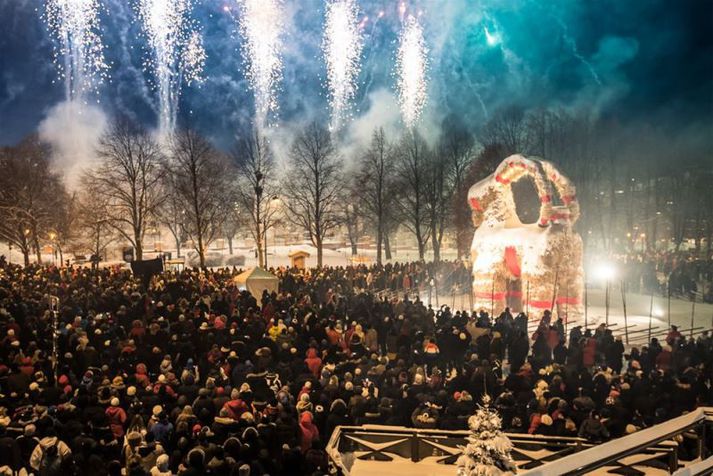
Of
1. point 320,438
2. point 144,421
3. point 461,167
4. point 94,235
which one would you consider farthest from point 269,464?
point 94,235

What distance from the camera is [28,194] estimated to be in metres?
43.1

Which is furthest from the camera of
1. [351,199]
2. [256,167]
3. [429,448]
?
[351,199]

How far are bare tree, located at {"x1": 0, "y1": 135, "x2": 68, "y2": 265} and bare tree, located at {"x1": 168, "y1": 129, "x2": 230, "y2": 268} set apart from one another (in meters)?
10.3

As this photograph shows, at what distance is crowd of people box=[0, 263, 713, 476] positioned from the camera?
23.1 feet

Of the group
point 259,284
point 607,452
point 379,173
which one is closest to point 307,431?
point 607,452

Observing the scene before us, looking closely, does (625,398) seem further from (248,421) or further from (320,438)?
(248,421)

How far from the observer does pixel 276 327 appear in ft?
46.0

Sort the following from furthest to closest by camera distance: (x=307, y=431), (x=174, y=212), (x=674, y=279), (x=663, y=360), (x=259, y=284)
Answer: (x=174, y=212)
(x=674, y=279)
(x=259, y=284)
(x=663, y=360)
(x=307, y=431)

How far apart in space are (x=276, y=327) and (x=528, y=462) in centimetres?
836

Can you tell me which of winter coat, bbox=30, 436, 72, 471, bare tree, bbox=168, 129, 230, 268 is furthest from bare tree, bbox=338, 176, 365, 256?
winter coat, bbox=30, 436, 72, 471

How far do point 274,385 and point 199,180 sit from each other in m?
35.7

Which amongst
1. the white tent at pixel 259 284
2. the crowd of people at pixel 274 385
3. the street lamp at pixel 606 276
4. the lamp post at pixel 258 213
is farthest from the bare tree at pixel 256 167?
the crowd of people at pixel 274 385

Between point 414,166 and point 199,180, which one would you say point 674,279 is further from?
point 199,180

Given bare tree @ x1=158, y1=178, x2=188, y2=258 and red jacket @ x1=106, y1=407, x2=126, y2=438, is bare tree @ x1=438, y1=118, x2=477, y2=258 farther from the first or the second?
red jacket @ x1=106, y1=407, x2=126, y2=438
